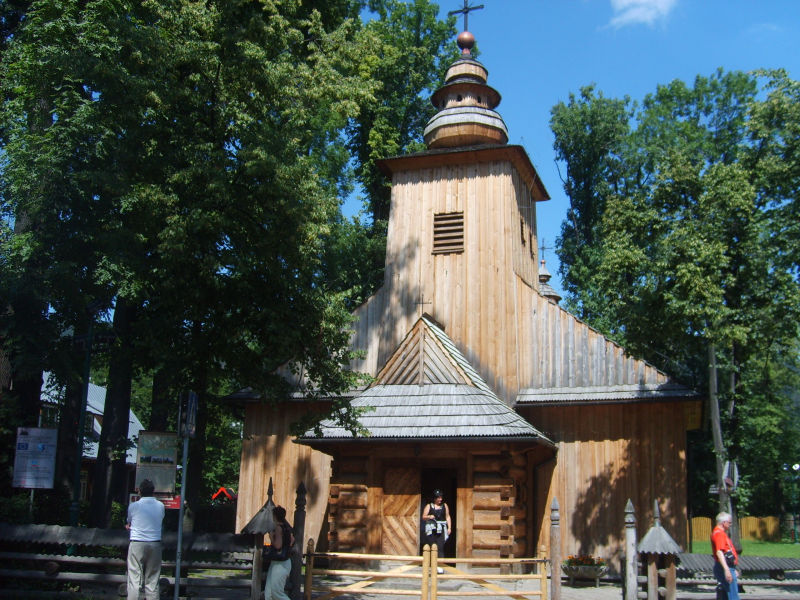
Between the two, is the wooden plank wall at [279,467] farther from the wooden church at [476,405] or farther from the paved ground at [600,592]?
the paved ground at [600,592]

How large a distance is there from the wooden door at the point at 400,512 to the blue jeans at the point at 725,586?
7.05m

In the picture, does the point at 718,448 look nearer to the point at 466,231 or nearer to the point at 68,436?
the point at 466,231

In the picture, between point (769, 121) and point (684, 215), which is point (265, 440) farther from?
point (769, 121)

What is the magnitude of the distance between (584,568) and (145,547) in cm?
1079

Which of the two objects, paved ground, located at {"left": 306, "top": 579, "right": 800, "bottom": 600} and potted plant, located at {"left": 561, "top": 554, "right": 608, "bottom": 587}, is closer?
paved ground, located at {"left": 306, "top": 579, "right": 800, "bottom": 600}

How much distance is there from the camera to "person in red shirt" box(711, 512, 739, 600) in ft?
36.2

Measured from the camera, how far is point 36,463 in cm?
1315

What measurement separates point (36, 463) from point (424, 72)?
23637mm

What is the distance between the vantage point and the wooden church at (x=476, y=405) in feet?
56.0

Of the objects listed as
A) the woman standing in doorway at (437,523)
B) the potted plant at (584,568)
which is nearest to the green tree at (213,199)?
the woman standing in doorway at (437,523)

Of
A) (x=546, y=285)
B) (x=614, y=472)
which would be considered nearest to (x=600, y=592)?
(x=614, y=472)

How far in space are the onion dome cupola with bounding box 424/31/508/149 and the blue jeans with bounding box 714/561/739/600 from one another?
14683mm

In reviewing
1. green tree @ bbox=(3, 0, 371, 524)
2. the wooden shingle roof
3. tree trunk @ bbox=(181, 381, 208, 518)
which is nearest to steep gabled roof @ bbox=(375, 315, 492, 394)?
the wooden shingle roof

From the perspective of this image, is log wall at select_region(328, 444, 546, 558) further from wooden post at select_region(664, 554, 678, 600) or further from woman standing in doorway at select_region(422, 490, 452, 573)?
wooden post at select_region(664, 554, 678, 600)
